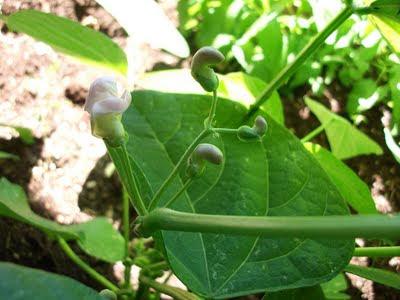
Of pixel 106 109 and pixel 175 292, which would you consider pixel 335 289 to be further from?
pixel 106 109

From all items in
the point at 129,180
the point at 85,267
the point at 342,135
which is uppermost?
the point at 129,180

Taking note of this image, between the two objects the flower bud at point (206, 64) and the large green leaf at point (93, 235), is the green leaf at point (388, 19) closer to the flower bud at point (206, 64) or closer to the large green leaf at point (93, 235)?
the flower bud at point (206, 64)

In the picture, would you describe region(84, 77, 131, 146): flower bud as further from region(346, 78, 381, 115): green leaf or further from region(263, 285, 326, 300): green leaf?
region(346, 78, 381, 115): green leaf


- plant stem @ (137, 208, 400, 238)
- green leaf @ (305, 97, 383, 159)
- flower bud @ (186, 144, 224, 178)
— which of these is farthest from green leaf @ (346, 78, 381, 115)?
plant stem @ (137, 208, 400, 238)

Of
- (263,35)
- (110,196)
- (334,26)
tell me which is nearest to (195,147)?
(334,26)

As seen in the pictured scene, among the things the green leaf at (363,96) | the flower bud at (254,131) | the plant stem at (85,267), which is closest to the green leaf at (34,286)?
the flower bud at (254,131)

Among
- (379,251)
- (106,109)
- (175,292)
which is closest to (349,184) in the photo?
(379,251)
